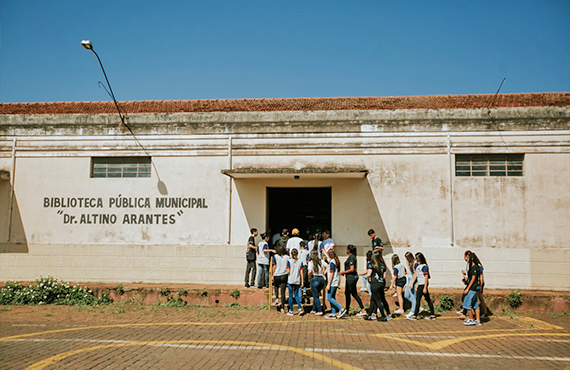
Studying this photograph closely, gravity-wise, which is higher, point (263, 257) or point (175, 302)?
point (263, 257)

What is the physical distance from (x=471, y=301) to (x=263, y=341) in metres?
4.86

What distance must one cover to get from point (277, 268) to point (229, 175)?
11.4 ft

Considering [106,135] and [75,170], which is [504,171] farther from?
[75,170]

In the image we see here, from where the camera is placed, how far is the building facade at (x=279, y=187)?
1338 centimetres

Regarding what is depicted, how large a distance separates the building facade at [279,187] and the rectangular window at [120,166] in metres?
0.05

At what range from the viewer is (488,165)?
1379 centimetres

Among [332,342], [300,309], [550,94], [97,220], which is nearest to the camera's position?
[332,342]

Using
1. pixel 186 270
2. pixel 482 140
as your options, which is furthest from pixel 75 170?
pixel 482 140

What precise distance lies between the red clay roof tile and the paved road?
23.2 feet

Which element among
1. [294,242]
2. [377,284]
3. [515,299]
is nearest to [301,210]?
[294,242]

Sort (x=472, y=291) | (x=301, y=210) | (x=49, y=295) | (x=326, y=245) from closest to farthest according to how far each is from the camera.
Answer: (x=472, y=291) → (x=326, y=245) → (x=49, y=295) → (x=301, y=210)

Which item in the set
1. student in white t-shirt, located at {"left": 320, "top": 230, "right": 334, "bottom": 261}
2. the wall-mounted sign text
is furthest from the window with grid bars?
the wall-mounted sign text

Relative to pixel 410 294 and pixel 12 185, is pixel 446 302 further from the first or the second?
pixel 12 185

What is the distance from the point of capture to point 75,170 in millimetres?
14789
